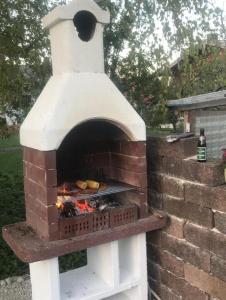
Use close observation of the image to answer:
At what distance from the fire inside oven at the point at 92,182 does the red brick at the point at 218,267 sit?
0.80 metres

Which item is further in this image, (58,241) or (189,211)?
(189,211)

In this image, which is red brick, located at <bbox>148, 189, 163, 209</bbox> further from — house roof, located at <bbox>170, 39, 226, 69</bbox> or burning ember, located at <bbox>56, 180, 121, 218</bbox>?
house roof, located at <bbox>170, 39, 226, 69</bbox>

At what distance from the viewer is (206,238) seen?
2998 mm

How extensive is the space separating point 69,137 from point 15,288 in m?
2.15

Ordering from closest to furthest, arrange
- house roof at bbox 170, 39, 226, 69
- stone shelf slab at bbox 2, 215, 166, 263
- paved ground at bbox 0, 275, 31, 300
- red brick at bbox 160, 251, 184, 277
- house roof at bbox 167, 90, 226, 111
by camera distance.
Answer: stone shelf slab at bbox 2, 215, 166, 263
red brick at bbox 160, 251, 184, 277
house roof at bbox 167, 90, 226, 111
paved ground at bbox 0, 275, 31, 300
house roof at bbox 170, 39, 226, 69

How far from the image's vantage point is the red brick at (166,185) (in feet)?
10.6

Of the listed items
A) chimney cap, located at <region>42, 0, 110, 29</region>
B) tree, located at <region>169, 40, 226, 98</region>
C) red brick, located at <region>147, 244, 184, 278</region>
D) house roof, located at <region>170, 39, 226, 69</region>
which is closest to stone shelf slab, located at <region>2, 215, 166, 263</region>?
red brick, located at <region>147, 244, 184, 278</region>

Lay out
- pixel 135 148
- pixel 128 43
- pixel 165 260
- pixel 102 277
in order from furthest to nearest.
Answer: pixel 128 43 → pixel 165 260 → pixel 102 277 → pixel 135 148

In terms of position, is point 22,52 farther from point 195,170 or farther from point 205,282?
point 205,282

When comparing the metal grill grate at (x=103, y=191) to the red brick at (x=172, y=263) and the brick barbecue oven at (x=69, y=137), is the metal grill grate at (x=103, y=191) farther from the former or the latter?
the red brick at (x=172, y=263)

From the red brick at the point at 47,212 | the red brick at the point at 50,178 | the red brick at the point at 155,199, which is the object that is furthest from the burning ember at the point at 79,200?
the red brick at the point at 155,199

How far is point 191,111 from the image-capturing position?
14.1ft

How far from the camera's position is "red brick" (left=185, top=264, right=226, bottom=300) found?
292 centimetres

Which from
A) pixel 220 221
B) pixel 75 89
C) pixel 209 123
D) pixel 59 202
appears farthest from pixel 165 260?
pixel 75 89
